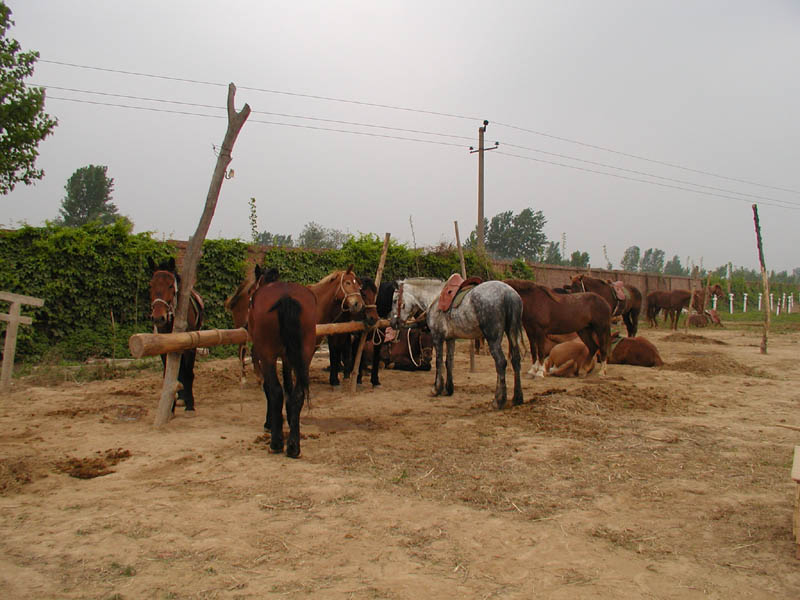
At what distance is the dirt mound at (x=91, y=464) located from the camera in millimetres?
4246

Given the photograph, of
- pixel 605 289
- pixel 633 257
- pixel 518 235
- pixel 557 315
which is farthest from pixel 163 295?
pixel 633 257

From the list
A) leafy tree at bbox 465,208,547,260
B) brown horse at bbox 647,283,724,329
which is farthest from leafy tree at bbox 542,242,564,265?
brown horse at bbox 647,283,724,329

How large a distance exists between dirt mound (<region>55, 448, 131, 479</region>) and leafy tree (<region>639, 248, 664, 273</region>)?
113 metres

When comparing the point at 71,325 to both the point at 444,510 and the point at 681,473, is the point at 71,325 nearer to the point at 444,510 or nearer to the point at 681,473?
the point at 444,510

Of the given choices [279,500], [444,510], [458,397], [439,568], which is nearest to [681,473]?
[444,510]

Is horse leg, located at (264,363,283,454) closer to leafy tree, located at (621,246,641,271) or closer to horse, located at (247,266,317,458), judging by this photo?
horse, located at (247,266,317,458)

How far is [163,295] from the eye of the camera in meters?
6.20

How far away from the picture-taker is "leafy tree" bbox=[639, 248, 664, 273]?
350 feet

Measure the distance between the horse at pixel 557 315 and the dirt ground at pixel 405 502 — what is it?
235 centimetres

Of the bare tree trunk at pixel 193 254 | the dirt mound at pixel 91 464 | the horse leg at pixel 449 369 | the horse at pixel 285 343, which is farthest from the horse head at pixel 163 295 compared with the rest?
the horse leg at pixel 449 369

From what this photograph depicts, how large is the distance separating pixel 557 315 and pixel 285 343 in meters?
5.87

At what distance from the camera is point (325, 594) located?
2.50 m

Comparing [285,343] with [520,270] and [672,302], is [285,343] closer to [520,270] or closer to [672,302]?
[520,270]

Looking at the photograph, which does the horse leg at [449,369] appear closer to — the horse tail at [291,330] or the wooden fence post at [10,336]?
the horse tail at [291,330]
